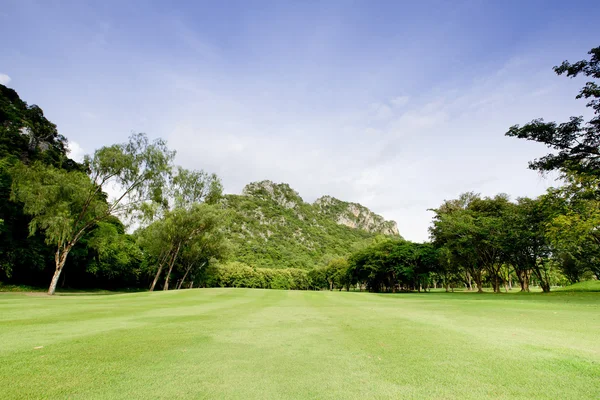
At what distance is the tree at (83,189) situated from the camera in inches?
960

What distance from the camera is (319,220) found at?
160000mm

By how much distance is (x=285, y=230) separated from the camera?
5020 inches

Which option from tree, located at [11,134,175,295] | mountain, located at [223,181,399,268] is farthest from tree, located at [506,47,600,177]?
mountain, located at [223,181,399,268]

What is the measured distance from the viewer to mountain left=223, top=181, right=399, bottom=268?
102 metres

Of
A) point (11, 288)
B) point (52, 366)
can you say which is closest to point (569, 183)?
point (52, 366)

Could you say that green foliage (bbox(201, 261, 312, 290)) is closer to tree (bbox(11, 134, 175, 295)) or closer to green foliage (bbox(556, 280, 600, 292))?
tree (bbox(11, 134, 175, 295))

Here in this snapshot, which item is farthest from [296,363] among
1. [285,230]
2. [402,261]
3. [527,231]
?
[285,230]

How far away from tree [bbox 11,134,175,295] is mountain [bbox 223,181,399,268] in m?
46.6

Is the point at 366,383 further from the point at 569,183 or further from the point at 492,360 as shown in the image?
the point at 569,183

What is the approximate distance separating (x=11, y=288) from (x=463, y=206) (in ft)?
183

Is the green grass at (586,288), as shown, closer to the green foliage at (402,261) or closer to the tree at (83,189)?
the green foliage at (402,261)

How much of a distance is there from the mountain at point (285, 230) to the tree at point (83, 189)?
1834 inches

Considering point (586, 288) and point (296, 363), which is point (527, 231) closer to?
point (586, 288)

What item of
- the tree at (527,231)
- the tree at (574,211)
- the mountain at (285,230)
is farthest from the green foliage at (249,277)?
the tree at (574,211)
